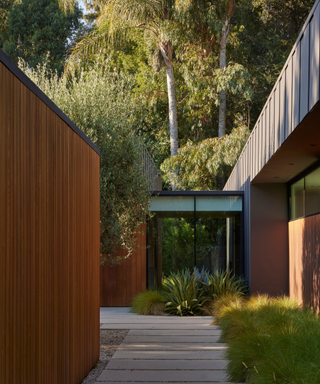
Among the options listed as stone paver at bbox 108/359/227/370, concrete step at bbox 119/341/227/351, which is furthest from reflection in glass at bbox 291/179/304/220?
stone paver at bbox 108/359/227/370

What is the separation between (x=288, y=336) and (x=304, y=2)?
61.3ft

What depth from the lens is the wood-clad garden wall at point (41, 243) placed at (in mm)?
2355

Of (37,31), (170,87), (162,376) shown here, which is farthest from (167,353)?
(37,31)

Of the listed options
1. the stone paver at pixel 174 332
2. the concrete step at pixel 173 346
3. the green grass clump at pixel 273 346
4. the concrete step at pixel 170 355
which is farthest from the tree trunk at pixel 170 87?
the concrete step at pixel 170 355

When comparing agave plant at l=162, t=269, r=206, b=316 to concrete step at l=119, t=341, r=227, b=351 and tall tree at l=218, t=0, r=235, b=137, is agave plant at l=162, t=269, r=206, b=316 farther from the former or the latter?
tall tree at l=218, t=0, r=235, b=137

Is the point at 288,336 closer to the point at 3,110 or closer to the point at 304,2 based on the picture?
the point at 3,110

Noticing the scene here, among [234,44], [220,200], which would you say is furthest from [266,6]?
[220,200]

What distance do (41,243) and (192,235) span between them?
7.21 m

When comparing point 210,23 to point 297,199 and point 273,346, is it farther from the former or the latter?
point 273,346

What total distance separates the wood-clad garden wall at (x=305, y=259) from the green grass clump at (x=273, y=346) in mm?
813

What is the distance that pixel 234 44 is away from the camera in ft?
61.1

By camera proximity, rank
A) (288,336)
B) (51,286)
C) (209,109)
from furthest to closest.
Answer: (209,109) → (288,336) → (51,286)

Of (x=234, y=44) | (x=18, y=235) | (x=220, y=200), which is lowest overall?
(x=18, y=235)

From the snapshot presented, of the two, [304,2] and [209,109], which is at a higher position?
[304,2]
